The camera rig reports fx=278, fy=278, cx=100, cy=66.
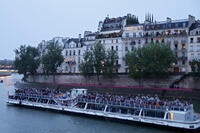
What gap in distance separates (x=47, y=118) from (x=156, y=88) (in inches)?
999

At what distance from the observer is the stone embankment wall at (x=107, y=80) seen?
53.5m

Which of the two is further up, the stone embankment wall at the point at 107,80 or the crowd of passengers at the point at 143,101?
the stone embankment wall at the point at 107,80

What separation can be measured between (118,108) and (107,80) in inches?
1147

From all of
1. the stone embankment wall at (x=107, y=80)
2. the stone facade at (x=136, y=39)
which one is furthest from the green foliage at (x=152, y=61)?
the stone facade at (x=136, y=39)

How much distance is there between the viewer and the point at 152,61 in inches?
2026

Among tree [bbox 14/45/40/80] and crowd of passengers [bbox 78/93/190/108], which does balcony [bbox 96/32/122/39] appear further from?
crowd of passengers [bbox 78/93/190/108]

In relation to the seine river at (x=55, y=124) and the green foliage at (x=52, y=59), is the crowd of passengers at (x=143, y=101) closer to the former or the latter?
the seine river at (x=55, y=124)

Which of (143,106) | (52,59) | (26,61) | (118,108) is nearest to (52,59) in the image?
(52,59)

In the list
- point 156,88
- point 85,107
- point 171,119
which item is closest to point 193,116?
point 171,119

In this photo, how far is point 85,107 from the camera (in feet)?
115

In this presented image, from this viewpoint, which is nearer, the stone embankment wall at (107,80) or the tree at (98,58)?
the stone embankment wall at (107,80)

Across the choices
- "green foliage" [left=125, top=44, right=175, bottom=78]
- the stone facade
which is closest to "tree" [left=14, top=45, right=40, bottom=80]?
the stone facade

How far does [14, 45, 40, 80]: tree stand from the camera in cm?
7494

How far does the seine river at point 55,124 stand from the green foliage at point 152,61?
21.4m
